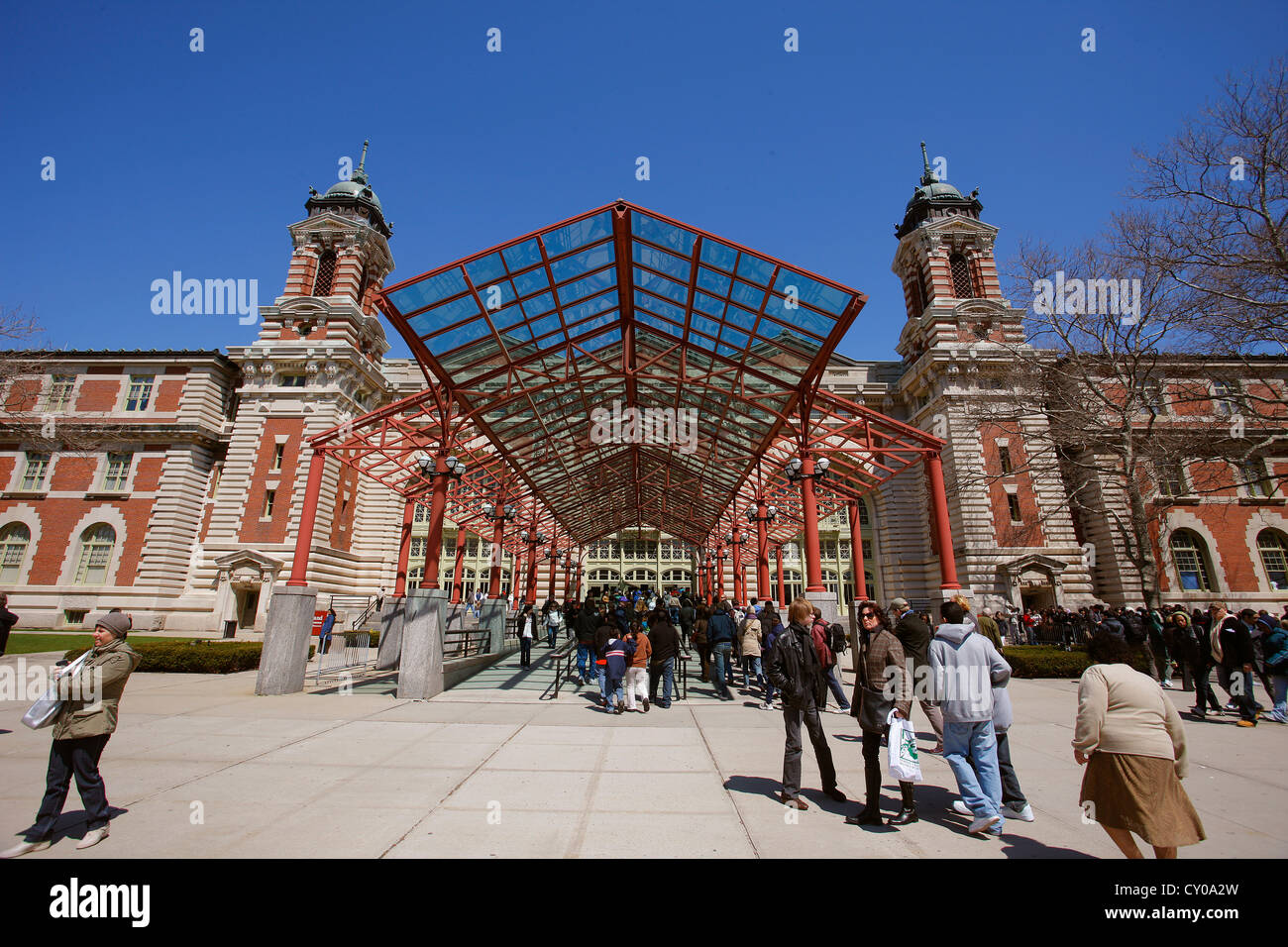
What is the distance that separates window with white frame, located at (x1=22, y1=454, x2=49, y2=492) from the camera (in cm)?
3166

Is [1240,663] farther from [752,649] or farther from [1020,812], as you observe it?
[752,649]

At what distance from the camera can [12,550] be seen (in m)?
30.6

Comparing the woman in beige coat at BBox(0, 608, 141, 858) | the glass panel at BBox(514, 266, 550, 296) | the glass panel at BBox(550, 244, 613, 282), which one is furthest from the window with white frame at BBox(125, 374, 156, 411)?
the woman in beige coat at BBox(0, 608, 141, 858)

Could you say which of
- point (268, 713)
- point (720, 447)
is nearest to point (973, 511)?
point (720, 447)

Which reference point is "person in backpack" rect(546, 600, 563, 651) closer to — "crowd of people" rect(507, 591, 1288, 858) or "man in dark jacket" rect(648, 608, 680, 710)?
"man in dark jacket" rect(648, 608, 680, 710)

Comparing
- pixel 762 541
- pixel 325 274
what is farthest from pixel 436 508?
pixel 325 274

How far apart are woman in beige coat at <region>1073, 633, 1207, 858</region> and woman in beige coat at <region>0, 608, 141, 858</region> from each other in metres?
7.03

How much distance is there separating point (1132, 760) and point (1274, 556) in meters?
43.6

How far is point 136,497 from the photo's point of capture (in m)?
31.7

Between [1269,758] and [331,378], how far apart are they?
130 ft

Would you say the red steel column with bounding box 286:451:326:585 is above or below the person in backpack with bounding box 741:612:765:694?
above

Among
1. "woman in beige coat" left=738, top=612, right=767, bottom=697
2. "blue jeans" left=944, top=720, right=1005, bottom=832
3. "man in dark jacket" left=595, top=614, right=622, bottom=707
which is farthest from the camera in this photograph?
"woman in beige coat" left=738, top=612, right=767, bottom=697

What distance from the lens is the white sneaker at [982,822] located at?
4391 mm
